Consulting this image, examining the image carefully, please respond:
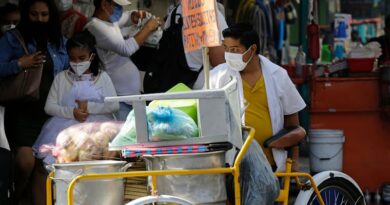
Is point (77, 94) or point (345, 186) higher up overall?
point (77, 94)

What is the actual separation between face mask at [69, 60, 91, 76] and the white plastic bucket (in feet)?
9.50

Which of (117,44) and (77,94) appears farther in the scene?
(117,44)

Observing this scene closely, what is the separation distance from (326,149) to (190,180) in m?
4.08

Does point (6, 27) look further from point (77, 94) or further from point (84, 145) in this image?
point (84, 145)

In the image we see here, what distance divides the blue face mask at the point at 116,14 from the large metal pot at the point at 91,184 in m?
2.43

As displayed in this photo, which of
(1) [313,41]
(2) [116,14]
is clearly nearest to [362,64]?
(1) [313,41]

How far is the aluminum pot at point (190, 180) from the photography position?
4.77m

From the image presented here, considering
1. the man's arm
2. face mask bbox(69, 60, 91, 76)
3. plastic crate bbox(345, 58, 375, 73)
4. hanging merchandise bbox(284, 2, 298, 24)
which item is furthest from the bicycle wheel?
hanging merchandise bbox(284, 2, 298, 24)

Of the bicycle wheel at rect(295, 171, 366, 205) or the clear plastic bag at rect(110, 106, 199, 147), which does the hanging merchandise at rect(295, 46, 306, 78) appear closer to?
the bicycle wheel at rect(295, 171, 366, 205)

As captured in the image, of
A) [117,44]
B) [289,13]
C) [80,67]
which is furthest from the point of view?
[289,13]

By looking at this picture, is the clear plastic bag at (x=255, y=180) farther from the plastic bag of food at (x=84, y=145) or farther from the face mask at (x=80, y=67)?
the face mask at (x=80, y=67)

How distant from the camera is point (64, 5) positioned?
7586 mm

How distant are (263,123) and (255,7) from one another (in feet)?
22.8

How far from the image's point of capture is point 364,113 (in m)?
9.00
